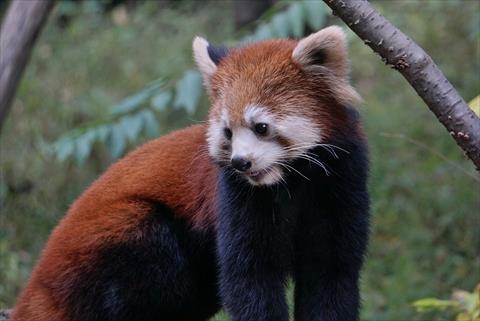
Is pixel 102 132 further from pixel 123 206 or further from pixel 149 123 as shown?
pixel 123 206

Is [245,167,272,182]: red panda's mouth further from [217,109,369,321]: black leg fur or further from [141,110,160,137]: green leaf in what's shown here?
[141,110,160,137]: green leaf

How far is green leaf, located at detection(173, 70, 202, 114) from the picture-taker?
14.9 ft

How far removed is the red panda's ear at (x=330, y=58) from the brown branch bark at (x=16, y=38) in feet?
6.02

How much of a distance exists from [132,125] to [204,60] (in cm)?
142

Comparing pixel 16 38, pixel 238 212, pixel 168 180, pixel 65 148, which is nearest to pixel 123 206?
pixel 168 180

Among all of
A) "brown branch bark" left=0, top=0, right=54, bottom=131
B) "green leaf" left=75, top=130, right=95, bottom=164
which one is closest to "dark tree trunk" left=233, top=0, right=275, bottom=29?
"green leaf" left=75, top=130, right=95, bottom=164

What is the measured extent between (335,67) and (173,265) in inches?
39.6

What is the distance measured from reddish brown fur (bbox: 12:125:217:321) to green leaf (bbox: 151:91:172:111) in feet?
2.75

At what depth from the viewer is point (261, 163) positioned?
3053 millimetres

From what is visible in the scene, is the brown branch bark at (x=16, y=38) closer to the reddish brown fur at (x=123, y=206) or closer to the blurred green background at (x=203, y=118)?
the reddish brown fur at (x=123, y=206)

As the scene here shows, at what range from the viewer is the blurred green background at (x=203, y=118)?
21.0ft

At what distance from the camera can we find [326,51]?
3182 millimetres

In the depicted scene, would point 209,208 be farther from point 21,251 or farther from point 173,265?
point 21,251

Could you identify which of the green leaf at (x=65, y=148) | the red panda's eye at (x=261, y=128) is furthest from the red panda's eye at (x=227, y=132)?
the green leaf at (x=65, y=148)
